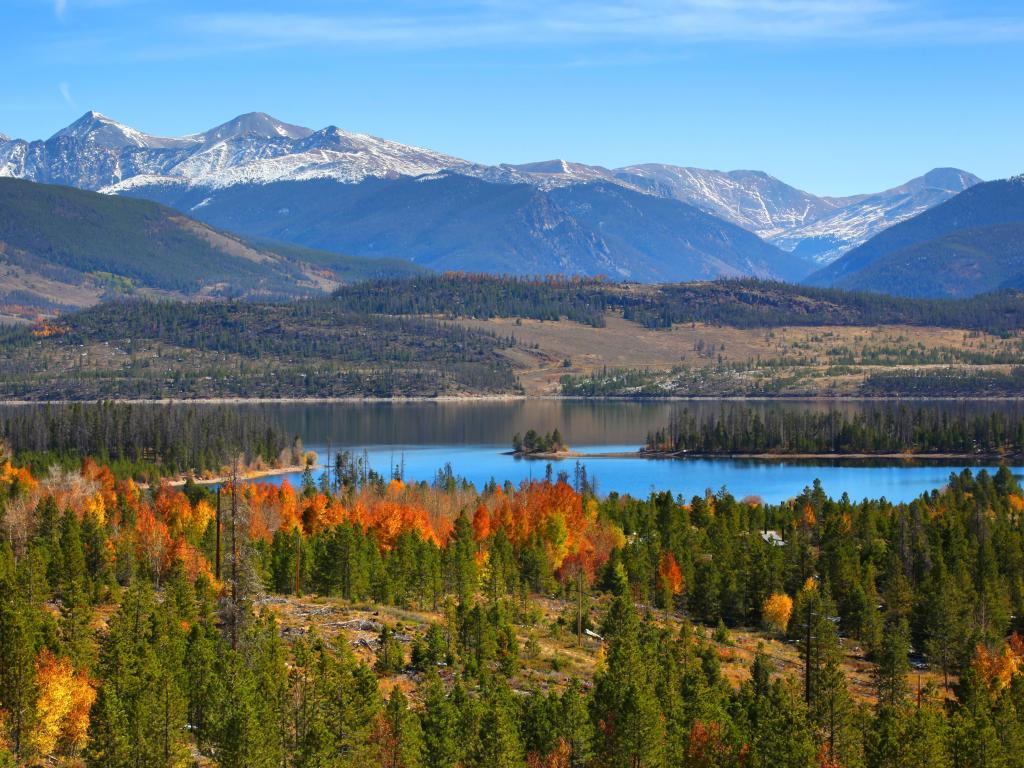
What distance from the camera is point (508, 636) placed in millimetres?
85000

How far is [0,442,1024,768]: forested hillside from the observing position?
219 ft

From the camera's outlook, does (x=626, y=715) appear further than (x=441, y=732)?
Yes

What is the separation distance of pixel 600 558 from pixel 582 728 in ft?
238

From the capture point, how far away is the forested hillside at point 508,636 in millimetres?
66625

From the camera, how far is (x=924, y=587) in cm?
12388

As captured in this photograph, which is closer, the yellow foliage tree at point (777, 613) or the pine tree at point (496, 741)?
the pine tree at point (496, 741)

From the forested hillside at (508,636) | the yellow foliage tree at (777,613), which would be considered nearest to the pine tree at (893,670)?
the forested hillside at (508,636)

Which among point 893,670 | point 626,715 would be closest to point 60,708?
point 626,715

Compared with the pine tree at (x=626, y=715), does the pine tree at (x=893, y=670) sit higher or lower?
lower

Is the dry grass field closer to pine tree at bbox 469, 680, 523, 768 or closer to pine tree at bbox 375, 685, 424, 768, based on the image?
pine tree at bbox 375, 685, 424, 768

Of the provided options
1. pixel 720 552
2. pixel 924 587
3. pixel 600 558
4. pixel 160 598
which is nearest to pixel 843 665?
pixel 924 587

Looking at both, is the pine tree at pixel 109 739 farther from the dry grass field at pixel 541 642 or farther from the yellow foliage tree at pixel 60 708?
the dry grass field at pixel 541 642

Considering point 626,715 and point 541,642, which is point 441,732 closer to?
point 626,715

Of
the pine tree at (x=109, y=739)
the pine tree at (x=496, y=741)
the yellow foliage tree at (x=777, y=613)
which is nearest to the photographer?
the pine tree at (x=109, y=739)
